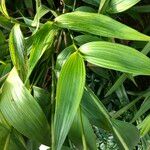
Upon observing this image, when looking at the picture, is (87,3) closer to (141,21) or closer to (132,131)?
(141,21)

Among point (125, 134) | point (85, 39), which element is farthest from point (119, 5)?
point (125, 134)

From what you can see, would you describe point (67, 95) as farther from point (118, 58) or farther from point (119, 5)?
point (119, 5)

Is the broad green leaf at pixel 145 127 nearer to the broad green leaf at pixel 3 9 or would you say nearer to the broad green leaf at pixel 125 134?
the broad green leaf at pixel 125 134

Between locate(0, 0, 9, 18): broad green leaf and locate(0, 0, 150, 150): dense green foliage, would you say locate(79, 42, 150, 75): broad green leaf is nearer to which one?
locate(0, 0, 150, 150): dense green foliage

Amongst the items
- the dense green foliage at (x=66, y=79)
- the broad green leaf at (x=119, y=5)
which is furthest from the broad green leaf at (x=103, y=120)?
the broad green leaf at (x=119, y=5)

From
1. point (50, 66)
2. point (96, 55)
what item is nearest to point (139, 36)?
point (96, 55)

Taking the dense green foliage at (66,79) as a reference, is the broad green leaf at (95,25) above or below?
above
